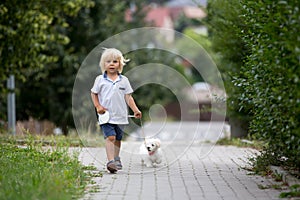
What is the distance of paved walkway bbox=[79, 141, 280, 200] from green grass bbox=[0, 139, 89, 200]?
307mm

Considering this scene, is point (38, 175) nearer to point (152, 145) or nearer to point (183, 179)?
point (183, 179)

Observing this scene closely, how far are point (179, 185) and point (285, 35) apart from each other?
8.07 feet

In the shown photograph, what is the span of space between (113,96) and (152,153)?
3.94ft

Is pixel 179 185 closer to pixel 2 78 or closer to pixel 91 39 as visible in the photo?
pixel 2 78

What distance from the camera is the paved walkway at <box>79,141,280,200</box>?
7.66 m

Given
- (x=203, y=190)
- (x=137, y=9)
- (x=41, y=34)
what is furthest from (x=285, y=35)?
(x=137, y=9)

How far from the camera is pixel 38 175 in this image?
7629mm

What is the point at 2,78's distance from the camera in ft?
57.8

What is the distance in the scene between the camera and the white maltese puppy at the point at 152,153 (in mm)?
10125

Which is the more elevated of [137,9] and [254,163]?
[137,9]

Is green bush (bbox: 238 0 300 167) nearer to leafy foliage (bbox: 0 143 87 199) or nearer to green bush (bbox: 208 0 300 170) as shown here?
green bush (bbox: 208 0 300 170)

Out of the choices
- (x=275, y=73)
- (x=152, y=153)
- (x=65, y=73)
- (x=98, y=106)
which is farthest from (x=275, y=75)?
(x=65, y=73)

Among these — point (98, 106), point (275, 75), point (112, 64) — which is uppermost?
point (112, 64)

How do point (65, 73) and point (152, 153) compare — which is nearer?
point (152, 153)
